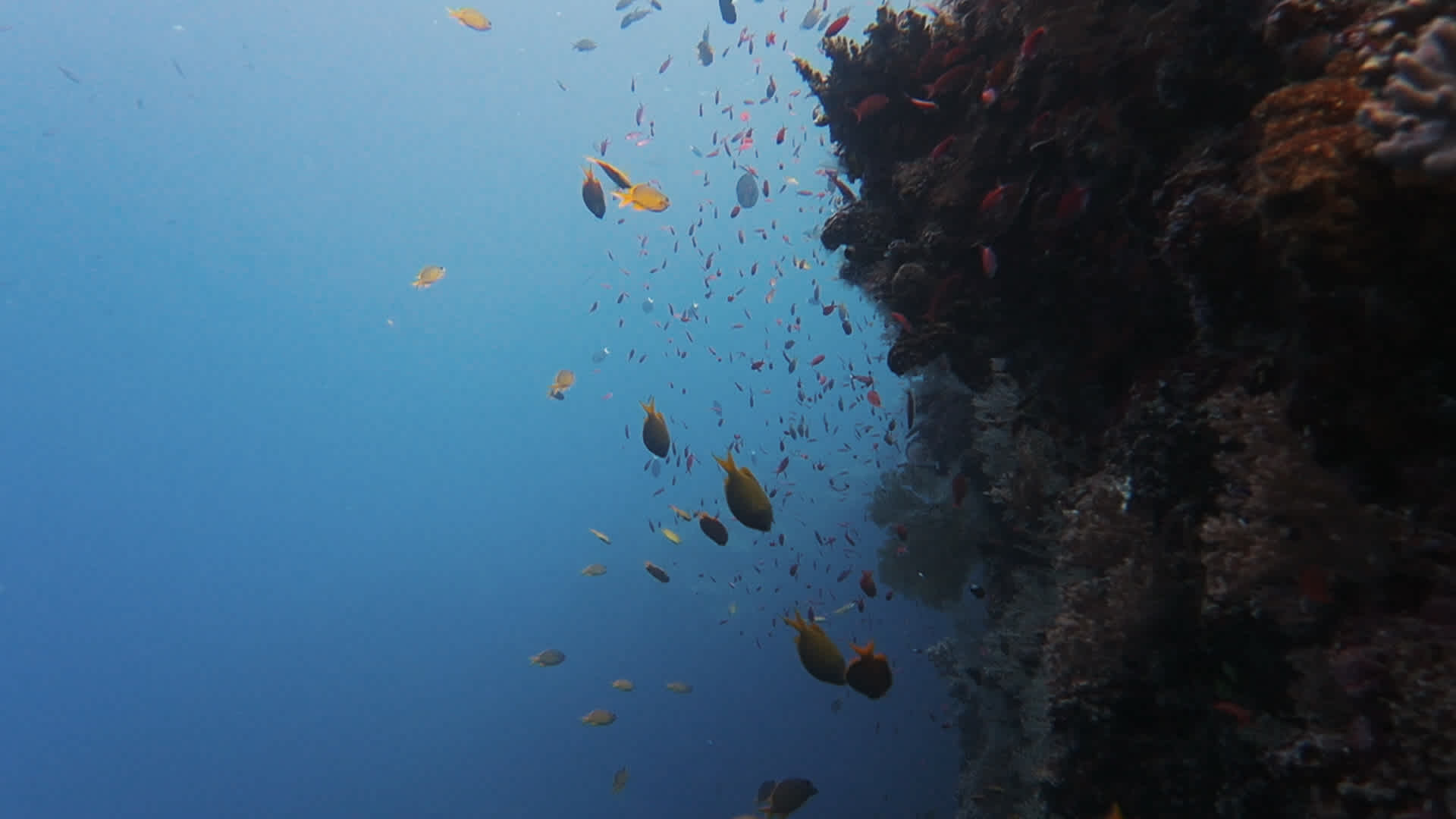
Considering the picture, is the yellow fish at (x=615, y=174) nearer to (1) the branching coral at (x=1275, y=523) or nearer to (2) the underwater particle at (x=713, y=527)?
(2) the underwater particle at (x=713, y=527)

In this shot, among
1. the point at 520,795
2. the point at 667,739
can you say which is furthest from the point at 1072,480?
the point at 520,795

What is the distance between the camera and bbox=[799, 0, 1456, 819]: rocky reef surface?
5.79 feet

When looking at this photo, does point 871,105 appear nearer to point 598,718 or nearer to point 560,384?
point 560,384

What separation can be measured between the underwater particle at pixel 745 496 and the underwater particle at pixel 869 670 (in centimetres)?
107

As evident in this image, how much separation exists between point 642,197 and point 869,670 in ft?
17.0

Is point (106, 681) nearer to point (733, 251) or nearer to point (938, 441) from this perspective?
point (938, 441)

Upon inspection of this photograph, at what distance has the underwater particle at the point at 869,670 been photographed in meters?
3.96

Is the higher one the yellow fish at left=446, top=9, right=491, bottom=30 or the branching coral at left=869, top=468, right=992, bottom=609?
the yellow fish at left=446, top=9, right=491, bottom=30

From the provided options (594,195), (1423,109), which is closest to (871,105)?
(594,195)

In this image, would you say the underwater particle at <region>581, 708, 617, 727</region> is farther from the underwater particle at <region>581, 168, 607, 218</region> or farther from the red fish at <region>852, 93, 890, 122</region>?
the red fish at <region>852, 93, 890, 122</region>

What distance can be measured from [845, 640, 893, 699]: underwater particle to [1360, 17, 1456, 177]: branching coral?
11.1ft

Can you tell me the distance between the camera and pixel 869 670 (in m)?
3.97

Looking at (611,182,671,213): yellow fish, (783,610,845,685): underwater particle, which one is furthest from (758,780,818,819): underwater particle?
(611,182,671,213): yellow fish

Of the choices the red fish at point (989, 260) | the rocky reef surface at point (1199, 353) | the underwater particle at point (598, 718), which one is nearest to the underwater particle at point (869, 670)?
the rocky reef surface at point (1199, 353)
